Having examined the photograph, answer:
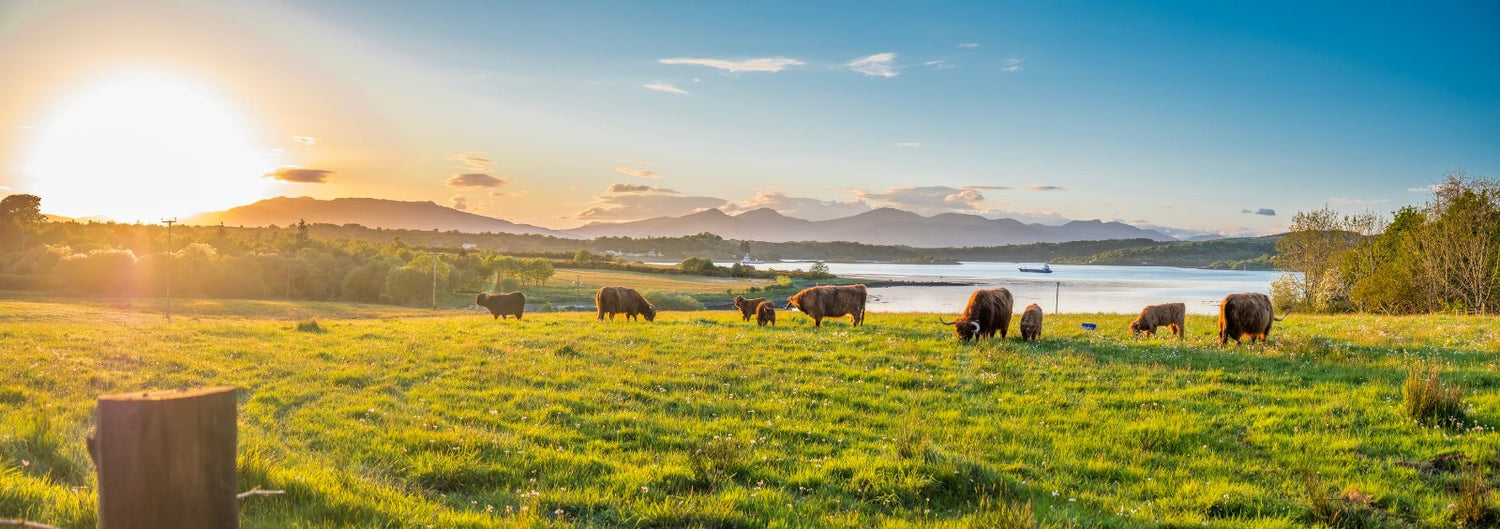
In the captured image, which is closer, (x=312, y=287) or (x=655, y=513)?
(x=655, y=513)

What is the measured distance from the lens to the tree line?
45.7 meters

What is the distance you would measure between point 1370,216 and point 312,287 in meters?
114

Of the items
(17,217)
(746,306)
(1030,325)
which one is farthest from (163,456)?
(17,217)

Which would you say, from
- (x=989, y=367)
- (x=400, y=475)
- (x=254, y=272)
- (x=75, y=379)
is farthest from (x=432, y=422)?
(x=254, y=272)

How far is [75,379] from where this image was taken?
1330 centimetres

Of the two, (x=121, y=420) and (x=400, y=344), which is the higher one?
(x=121, y=420)

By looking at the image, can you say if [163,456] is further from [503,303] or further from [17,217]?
[17,217]

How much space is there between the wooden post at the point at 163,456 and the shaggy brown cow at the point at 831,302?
22366mm

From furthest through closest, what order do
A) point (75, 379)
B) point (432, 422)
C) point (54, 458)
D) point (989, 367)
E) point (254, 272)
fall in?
point (254, 272) < point (989, 367) < point (75, 379) < point (432, 422) < point (54, 458)

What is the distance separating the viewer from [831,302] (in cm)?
2575

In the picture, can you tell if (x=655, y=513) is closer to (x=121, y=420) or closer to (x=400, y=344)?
(x=121, y=420)

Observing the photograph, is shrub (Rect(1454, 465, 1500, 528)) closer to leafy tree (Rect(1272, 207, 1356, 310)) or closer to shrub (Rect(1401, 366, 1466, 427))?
shrub (Rect(1401, 366, 1466, 427))

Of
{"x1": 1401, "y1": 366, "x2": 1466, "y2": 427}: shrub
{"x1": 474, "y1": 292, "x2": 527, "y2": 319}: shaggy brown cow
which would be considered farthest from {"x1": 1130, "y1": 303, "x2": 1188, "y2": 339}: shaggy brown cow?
{"x1": 474, "y1": 292, "x2": 527, "y2": 319}: shaggy brown cow

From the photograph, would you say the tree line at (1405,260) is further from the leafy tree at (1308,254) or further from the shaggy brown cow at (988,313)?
the shaggy brown cow at (988,313)
